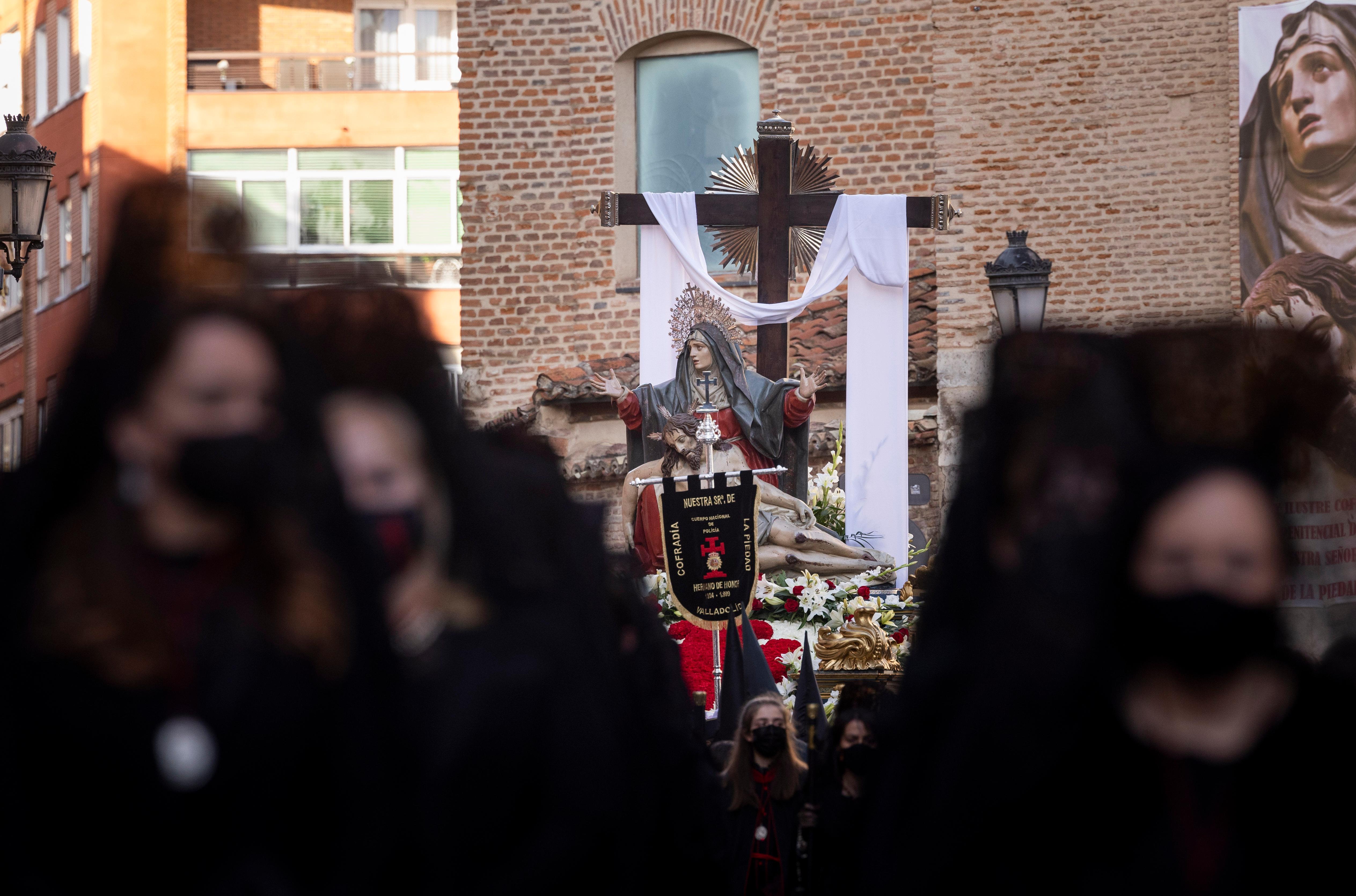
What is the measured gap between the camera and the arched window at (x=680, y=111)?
16438 millimetres

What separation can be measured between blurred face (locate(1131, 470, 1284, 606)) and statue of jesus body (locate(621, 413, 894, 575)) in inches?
305

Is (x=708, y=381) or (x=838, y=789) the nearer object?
(x=838, y=789)

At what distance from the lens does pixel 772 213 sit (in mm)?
11586

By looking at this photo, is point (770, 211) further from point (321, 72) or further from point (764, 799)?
point (321, 72)

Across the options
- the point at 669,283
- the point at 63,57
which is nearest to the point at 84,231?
the point at 63,57

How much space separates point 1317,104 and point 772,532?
7305mm

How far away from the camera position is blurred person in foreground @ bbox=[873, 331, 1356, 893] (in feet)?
6.64

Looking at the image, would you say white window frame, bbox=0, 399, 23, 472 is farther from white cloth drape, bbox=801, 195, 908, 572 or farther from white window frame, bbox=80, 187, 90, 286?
white cloth drape, bbox=801, 195, 908, 572

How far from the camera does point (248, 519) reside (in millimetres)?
1942

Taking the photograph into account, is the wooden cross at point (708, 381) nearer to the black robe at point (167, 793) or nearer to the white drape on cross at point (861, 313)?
the white drape on cross at point (861, 313)

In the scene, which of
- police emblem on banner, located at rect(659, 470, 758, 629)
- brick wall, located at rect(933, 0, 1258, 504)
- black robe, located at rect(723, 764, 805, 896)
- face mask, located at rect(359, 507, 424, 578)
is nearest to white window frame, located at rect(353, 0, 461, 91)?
brick wall, located at rect(933, 0, 1258, 504)

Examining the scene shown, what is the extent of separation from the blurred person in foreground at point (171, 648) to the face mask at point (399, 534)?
0.78ft

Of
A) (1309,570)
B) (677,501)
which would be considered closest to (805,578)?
(677,501)

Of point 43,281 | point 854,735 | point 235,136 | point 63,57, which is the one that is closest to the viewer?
point 854,735
